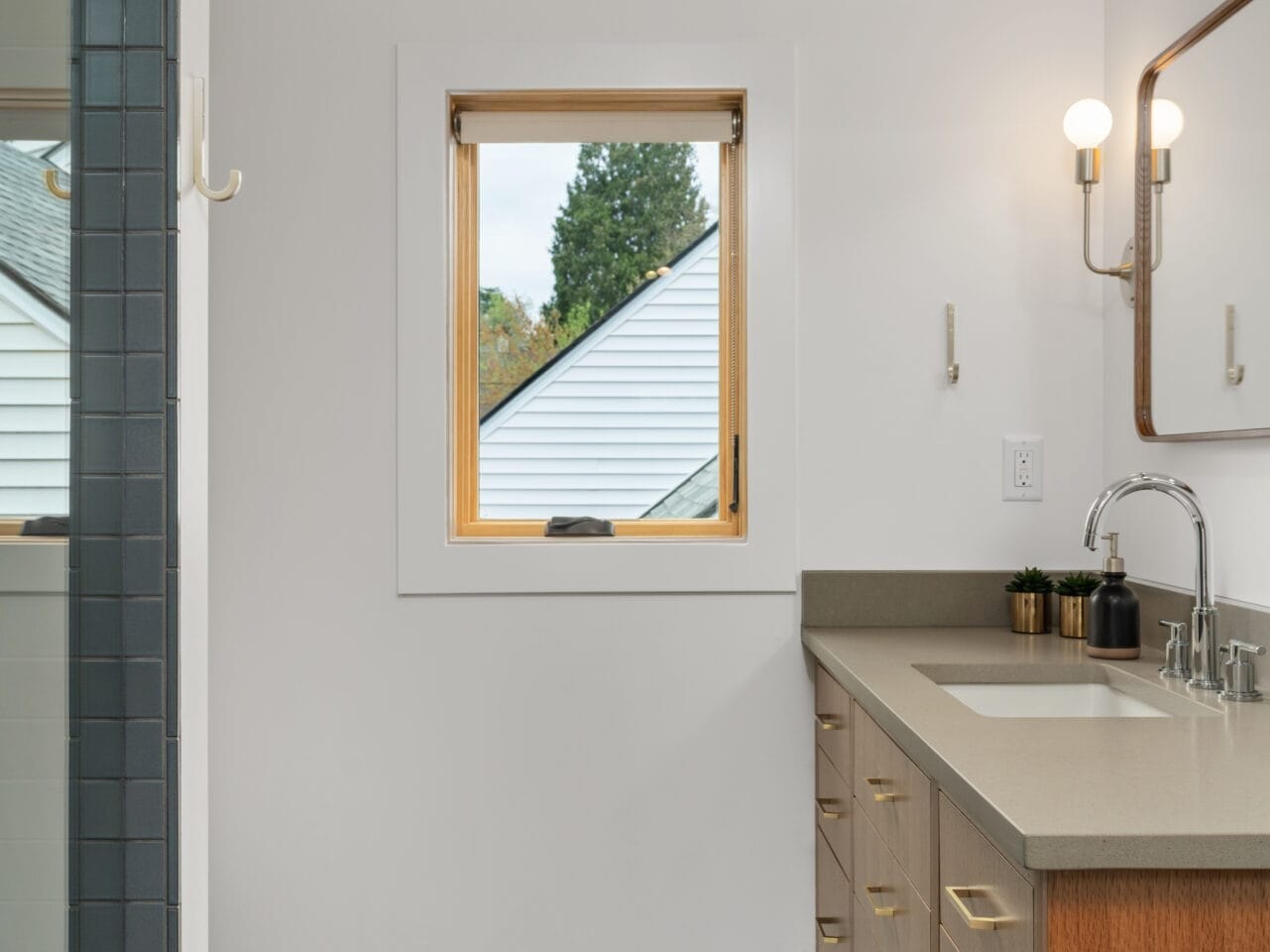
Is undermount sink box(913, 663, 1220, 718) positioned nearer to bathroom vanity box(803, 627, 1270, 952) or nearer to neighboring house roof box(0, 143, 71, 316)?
bathroom vanity box(803, 627, 1270, 952)

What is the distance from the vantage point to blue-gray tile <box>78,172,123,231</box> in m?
1.23

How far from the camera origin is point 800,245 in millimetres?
2162

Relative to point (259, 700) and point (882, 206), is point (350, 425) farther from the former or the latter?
point (882, 206)

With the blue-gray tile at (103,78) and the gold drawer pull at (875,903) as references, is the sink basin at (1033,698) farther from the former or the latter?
the blue-gray tile at (103,78)

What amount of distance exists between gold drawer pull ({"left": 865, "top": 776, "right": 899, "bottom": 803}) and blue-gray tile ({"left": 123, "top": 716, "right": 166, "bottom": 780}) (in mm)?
948

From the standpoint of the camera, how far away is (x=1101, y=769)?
1142mm

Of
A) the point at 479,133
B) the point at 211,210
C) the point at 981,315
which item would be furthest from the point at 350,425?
the point at 981,315

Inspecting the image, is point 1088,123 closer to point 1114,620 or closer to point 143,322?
point 1114,620

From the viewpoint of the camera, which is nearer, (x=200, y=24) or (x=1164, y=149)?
(x=200, y=24)

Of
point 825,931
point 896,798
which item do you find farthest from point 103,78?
point 825,931

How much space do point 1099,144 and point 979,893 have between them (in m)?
1.60

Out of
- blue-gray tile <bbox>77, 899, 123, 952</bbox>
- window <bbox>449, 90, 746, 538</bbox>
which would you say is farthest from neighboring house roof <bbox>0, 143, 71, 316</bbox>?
window <bbox>449, 90, 746, 538</bbox>

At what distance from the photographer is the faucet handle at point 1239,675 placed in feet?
4.98

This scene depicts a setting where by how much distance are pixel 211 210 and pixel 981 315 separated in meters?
1.58
